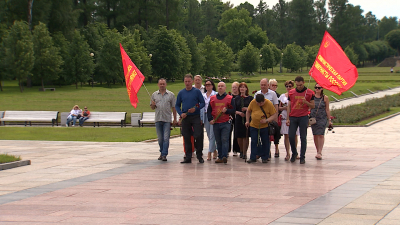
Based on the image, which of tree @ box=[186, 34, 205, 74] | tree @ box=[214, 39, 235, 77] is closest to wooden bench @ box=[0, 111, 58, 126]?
tree @ box=[186, 34, 205, 74]

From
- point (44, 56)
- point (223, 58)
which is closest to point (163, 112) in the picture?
point (44, 56)

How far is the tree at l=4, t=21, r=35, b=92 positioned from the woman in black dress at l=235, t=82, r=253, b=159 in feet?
134

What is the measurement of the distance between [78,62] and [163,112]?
150 feet

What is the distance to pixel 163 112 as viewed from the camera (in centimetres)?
1254

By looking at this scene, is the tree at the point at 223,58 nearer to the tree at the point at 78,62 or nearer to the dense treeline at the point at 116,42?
the dense treeline at the point at 116,42

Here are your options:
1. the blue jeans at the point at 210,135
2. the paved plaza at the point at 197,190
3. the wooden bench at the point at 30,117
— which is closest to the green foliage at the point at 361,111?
the paved plaza at the point at 197,190

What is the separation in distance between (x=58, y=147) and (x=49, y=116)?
13.8 m

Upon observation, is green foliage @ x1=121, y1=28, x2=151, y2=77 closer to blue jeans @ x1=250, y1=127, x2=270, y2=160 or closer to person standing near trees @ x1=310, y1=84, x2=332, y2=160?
person standing near trees @ x1=310, y1=84, x2=332, y2=160

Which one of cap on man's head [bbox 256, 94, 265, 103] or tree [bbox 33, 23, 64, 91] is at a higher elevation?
tree [bbox 33, 23, 64, 91]

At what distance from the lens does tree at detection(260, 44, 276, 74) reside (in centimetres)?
11000

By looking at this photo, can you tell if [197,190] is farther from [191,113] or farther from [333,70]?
[333,70]

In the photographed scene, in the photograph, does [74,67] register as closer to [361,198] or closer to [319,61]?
[319,61]

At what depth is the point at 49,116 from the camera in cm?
2909

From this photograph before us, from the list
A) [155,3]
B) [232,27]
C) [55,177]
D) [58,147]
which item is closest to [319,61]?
[55,177]
